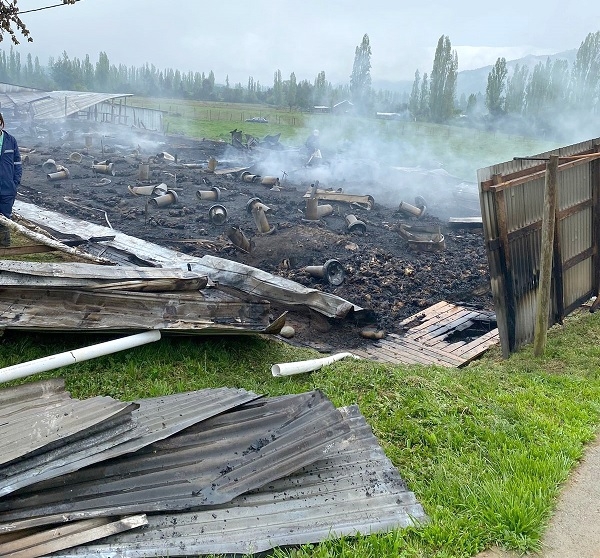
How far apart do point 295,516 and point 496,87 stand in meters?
44.0

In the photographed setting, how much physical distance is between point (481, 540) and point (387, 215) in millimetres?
13730

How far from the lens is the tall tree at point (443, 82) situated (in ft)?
152

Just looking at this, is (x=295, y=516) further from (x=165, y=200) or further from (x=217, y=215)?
(x=165, y=200)

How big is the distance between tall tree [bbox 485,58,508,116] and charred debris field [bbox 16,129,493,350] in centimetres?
2154

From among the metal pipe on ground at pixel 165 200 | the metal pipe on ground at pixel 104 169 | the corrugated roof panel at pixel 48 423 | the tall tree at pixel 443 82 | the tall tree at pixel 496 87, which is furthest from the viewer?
the tall tree at pixel 443 82

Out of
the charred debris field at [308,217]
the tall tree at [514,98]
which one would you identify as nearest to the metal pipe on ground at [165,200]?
the charred debris field at [308,217]

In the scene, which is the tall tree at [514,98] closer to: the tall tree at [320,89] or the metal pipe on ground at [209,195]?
the tall tree at [320,89]

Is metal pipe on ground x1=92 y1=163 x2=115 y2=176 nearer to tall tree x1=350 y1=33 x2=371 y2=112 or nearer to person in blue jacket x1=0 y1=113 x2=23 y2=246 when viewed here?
person in blue jacket x1=0 y1=113 x2=23 y2=246

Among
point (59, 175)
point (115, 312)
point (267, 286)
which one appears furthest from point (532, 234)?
point (59, 175)

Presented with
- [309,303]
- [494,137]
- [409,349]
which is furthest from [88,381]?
[494,137]

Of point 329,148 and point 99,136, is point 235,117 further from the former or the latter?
point 329,148

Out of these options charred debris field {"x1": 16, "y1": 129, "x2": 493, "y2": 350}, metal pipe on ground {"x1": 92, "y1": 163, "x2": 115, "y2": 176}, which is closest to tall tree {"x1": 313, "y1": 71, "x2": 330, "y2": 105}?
charred debris field {"x1": 16, "y1": 129, "x2": 493, "y2": 350}

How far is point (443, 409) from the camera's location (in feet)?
15.0

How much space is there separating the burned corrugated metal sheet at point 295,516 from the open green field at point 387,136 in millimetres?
23586
